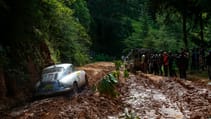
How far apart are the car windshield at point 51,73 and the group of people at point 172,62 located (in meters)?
8.49

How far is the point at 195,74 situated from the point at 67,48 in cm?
1833

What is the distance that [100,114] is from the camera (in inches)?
662

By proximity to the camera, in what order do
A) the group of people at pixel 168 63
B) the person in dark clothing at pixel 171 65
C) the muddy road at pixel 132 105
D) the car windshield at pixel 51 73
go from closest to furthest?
the muddy road at pixel 132 105
the car windshield at pixel 51 73
the group of people at pixel 168 63
the person in dark clothing at pixel 171 65

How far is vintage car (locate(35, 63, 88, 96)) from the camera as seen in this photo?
2192 cm

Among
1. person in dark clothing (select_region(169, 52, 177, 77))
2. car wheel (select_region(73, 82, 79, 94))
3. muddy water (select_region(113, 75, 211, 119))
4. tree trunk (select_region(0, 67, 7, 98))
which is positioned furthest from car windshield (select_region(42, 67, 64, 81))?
person in dark clothing (select_region(169, 52, 177, 77))

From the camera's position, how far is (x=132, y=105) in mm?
19047

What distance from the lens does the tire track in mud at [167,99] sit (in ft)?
54.7

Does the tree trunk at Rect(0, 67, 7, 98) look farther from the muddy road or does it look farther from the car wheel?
the car wheel

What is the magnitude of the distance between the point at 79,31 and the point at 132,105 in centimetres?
3647

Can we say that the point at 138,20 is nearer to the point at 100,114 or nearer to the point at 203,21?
the point at 203,21

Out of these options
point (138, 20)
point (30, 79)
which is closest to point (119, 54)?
point (138, 20)

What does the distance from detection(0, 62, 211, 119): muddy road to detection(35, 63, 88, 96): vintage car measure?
0.45m

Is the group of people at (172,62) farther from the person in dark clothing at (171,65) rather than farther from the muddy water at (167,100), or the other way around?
the muddy water at (167,100)

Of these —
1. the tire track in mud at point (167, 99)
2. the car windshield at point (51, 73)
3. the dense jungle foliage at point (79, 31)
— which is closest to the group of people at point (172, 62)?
the tire track in mud at point (167, 99)
